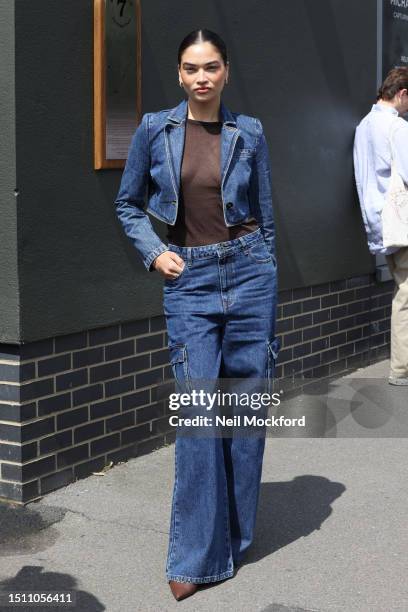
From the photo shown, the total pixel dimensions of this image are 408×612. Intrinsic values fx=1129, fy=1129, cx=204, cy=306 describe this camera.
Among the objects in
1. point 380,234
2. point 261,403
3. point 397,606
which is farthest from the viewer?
point 380,234

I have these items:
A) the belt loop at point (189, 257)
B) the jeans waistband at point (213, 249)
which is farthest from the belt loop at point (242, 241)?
the belt loop at point (189, 257)

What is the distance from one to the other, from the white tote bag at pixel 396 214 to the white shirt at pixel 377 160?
0.06 metres

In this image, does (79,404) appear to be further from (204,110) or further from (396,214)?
(396,214)

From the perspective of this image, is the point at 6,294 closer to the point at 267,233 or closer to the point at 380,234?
the point at 267,233

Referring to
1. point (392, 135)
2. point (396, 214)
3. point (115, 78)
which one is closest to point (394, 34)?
point (392, 135)

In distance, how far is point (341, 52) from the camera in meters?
7.92

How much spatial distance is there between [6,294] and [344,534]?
1.82m

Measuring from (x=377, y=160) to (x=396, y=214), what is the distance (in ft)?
1.44

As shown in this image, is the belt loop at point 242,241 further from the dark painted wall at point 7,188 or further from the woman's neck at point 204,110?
the dark painted wall at point 7,188

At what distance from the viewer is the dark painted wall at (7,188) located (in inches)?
194

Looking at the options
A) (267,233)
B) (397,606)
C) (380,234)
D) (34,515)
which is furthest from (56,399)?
(380,234)

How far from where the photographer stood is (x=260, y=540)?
483 cm

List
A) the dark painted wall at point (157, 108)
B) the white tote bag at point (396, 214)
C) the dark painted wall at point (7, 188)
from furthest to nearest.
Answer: the white tote bag at point (396, 214) < the dark painted wall at point (157, 108) < the dark painted wall at point (7, 188)

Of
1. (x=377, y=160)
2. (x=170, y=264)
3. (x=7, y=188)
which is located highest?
(x=377, y=160)
